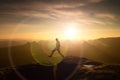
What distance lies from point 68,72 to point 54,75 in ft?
6.08

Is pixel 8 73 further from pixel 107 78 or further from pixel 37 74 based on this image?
pixel 107 78

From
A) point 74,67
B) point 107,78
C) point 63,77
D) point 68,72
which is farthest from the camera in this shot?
point 74,67

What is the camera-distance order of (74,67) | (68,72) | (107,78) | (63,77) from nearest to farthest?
(107,78)
(63,77)
(68,72)
(74,67)

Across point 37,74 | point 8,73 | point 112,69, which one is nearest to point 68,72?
point 37,74

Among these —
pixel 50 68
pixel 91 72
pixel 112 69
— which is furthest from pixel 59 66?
pixel 112 69

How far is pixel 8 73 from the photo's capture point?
23562 millimetres

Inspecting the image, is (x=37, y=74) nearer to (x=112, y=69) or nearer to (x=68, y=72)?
(x=68, y=72)

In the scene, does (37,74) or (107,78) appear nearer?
(107,78)

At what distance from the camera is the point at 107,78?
20078 mm

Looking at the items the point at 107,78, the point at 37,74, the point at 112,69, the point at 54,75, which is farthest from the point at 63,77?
the point at 112,69

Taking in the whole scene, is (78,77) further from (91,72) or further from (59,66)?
(59,66)

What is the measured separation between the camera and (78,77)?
2109 centimetres

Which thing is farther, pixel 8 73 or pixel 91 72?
pixel 8 73

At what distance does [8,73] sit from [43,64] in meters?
4.71
